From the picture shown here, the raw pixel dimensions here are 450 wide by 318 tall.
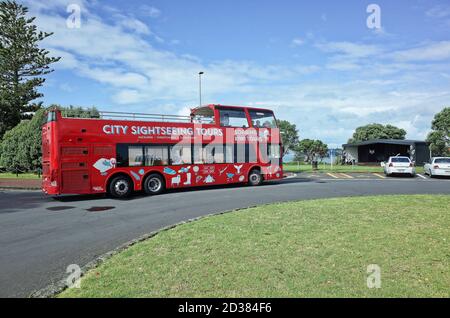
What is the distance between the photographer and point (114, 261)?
5207 mm

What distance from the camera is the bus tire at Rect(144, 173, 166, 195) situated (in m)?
14.9

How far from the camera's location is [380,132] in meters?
62.3

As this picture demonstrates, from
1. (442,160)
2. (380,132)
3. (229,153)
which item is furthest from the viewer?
(380,132)

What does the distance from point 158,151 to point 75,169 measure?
3510 millimetres

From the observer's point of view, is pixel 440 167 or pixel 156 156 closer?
pixel 156 156

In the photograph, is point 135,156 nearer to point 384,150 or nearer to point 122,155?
point 122,155
